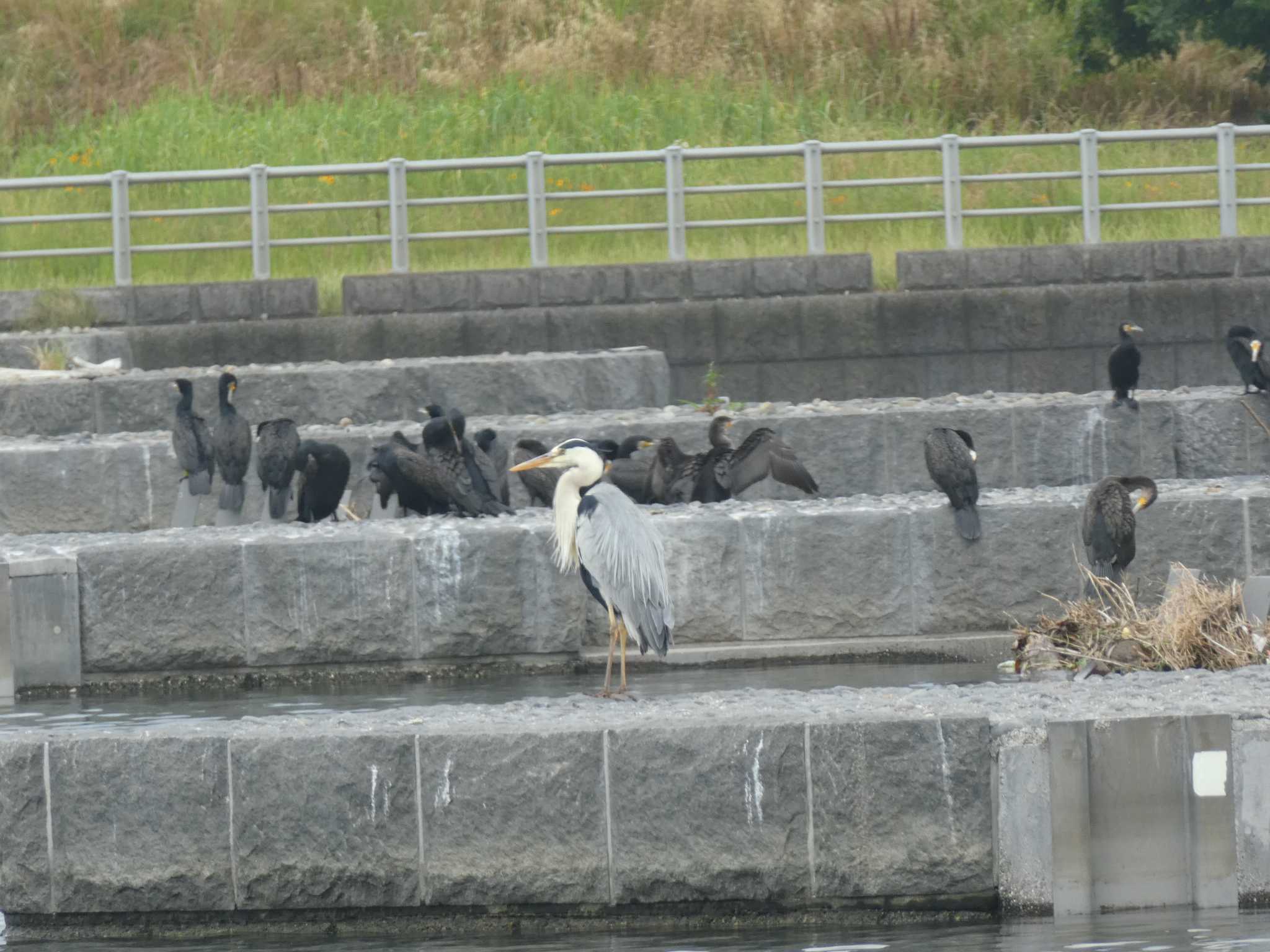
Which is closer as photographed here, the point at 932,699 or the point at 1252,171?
the point at 932,699

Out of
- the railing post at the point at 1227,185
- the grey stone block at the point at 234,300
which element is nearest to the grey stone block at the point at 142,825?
the grey stone block at the point at 234,300

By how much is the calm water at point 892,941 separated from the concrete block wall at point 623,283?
1377 cm

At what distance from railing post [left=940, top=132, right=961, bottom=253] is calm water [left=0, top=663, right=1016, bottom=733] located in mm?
10130

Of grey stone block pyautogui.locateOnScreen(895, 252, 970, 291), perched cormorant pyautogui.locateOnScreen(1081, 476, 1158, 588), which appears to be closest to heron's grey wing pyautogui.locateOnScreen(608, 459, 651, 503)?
perched cormorant pyautogui.locateOnScreen(1081, 476, 1158, 588)

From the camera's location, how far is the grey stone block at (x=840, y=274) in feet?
67.4

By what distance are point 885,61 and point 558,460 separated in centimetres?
2175

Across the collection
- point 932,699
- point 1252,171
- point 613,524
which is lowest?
point 932,699

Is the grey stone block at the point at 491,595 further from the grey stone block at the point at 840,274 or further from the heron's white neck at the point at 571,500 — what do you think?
the grey stone block at the point at 840,274

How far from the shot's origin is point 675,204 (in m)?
21.2

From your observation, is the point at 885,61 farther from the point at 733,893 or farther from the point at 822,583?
the point at 733,893

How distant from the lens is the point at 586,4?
32.0 m

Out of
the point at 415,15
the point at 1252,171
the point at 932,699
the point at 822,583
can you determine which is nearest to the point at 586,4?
the point at 415,15

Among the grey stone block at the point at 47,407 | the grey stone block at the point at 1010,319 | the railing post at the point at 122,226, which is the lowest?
the grey stone block at the point at 47,407

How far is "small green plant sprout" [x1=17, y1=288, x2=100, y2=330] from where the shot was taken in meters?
20.2
